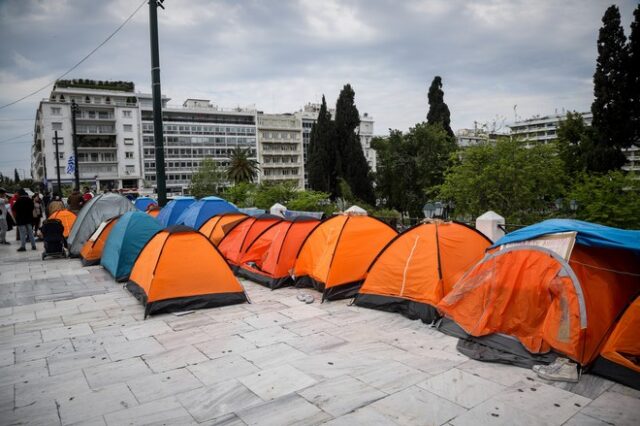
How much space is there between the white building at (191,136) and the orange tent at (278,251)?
2208 inches

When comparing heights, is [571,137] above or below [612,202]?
above

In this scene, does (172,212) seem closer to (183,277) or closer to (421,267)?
(183,277)

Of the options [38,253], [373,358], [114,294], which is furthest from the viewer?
[38,253]

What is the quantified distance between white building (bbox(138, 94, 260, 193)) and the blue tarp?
61183mm

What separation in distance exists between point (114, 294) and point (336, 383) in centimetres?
586

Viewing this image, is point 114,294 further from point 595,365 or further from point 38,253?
point 595,365

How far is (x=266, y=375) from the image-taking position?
15.4ft

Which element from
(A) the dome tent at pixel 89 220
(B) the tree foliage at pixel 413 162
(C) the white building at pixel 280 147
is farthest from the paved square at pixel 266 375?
(C) the white building at pixel 280 147

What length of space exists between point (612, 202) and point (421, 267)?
5.41m

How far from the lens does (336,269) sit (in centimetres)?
766

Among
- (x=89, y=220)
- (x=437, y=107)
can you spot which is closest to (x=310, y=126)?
(x=437, y=107)

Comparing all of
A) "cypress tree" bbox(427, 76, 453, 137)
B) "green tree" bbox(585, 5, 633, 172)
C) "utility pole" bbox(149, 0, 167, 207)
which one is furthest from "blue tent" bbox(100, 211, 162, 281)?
"cypress tree" bbox(427, 76, 453, 137)

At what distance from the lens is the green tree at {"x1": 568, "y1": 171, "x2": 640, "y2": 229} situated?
8.65 meters

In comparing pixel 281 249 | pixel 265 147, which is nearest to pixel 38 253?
pixel 281 249
